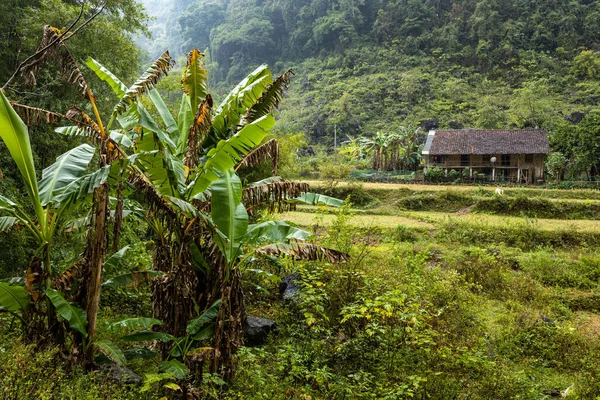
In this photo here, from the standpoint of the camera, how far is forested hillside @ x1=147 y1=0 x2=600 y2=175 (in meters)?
40.0

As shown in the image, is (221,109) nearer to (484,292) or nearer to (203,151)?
(203,151)

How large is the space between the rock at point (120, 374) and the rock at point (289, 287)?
284 centimetres

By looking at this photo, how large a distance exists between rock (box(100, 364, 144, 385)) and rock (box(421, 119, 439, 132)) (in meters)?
39.0

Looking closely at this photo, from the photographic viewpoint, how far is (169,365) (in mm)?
3820

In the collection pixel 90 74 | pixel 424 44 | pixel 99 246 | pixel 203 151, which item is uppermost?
pixel 424 44

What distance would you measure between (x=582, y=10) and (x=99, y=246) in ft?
204

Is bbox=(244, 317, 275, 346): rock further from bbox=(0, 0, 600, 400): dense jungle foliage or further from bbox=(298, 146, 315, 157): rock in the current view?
bbox=(298, 146, 315, 157): rock

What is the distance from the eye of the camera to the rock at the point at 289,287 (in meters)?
6.63

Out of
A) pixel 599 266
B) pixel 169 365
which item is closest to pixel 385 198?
Answer: pixel 599 266

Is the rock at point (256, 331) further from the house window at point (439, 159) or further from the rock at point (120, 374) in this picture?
the house window at point (439, 159)

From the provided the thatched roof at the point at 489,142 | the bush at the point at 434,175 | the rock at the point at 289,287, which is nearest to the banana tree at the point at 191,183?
the rock at the point at 289,287

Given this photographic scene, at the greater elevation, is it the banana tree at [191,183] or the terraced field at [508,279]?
the banana tree at [191,183]

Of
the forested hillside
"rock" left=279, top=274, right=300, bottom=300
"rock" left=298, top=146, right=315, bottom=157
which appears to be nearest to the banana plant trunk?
"rock" left=279, top=274, right=300, bottom=300

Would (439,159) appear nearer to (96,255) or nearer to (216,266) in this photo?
(216,266)
